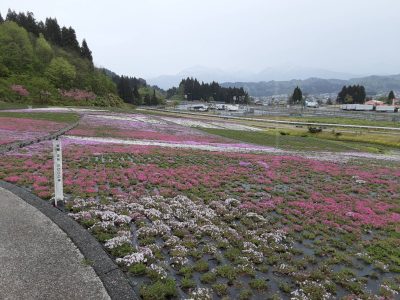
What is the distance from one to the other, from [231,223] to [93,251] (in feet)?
18.7

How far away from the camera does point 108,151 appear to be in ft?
81.8

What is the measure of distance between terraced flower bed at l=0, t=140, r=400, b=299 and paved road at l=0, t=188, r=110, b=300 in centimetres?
111

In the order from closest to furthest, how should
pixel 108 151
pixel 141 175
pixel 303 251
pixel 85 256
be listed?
pixel 85 256
pixel 303 251
pixel 141 175
pixel 108 151

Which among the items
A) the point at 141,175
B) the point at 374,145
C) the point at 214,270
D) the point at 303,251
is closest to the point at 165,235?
the point at 214,270

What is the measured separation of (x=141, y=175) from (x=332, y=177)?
1420 centimetres

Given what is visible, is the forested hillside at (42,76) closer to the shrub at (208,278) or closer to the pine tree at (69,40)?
the pine tree at (69,40)

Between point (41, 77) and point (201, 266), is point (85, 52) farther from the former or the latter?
point (201, 266)

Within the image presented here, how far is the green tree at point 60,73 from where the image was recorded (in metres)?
108

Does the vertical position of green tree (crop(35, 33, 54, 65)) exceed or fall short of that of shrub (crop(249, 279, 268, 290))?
it exceeds it

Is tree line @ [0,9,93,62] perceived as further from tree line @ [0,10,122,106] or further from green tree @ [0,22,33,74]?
green tree @ [0,22,33,74]

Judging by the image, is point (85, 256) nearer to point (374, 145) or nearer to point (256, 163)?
point (256, 163)

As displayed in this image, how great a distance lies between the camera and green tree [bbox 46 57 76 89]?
108m

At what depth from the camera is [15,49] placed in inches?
4168

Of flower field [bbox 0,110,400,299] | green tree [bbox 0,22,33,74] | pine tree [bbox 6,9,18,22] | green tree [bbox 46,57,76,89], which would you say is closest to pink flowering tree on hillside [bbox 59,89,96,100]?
green tree [bbox 46,57,76,89]
